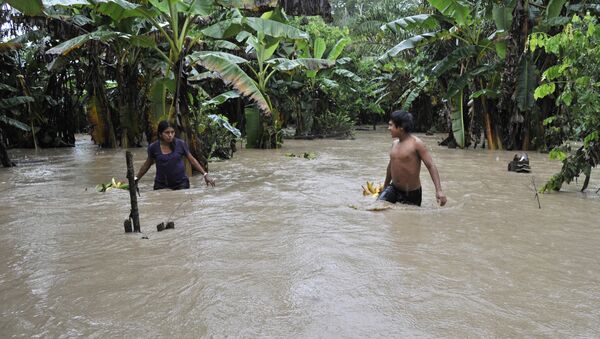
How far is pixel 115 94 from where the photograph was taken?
58.4ft

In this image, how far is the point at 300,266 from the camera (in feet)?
13.3

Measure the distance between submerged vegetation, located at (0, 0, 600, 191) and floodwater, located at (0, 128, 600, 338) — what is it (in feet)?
7.60

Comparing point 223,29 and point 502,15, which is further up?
point 502,15

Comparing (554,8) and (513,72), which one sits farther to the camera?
(513,72)

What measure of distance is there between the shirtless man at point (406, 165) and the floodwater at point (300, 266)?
0.26 meters

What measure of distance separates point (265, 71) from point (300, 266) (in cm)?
1318

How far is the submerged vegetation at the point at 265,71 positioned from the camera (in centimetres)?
775

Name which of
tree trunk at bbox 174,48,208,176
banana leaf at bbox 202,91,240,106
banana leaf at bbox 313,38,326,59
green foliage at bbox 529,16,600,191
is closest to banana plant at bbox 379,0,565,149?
banana leaf at bbox 313,38,326,59

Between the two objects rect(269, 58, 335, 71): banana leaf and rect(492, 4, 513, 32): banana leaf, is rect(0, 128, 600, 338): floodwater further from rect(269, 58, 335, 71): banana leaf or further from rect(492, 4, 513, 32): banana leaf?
rect(269, 58, 335, 71): banana leaf

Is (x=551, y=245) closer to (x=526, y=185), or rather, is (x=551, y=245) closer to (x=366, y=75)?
(x=526, y=185)

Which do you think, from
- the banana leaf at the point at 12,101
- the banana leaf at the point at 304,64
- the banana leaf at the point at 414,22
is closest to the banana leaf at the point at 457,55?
the banana leaf at the point at 414,22

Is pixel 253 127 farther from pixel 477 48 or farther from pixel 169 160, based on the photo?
pixel 169 160

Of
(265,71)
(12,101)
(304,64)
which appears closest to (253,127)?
(265,71)

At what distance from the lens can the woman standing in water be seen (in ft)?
25.3
